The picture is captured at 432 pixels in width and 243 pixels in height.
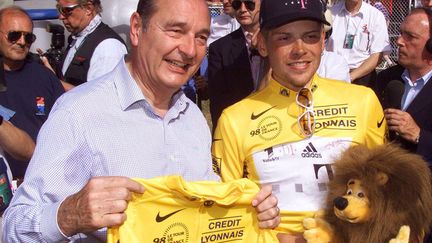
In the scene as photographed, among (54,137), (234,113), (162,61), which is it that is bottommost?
(234,113)

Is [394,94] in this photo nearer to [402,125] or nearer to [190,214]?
[402,125]

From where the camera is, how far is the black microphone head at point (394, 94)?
421 centimetres

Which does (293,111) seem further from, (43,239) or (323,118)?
(43,239)

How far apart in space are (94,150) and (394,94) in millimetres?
2813

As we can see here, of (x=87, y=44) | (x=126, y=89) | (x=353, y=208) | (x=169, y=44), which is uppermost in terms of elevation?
(x=169, y=44)

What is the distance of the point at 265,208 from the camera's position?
89.5 inches

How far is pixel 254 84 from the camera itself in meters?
4.63

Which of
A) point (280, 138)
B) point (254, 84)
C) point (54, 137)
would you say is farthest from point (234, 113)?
point (254, 84)

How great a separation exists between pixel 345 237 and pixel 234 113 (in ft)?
2.81

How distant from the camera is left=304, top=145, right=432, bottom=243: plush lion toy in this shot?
230cm

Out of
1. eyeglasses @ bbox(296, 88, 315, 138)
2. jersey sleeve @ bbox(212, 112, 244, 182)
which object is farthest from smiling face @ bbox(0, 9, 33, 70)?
eyeglasses @ bbox(296, 88, 315, 138)

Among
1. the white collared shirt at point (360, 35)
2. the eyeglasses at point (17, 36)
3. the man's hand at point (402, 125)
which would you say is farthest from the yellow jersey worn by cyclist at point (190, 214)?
the white collared shirt at point (360, 35)

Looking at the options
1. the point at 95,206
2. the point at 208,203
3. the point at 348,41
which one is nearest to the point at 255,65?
the point at 208,203

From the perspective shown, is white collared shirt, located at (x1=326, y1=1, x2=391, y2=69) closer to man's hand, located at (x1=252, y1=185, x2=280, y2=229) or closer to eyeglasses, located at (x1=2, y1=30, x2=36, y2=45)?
eyeglasses, located at (x1=2, y1=30, x2=36, y2=45)
